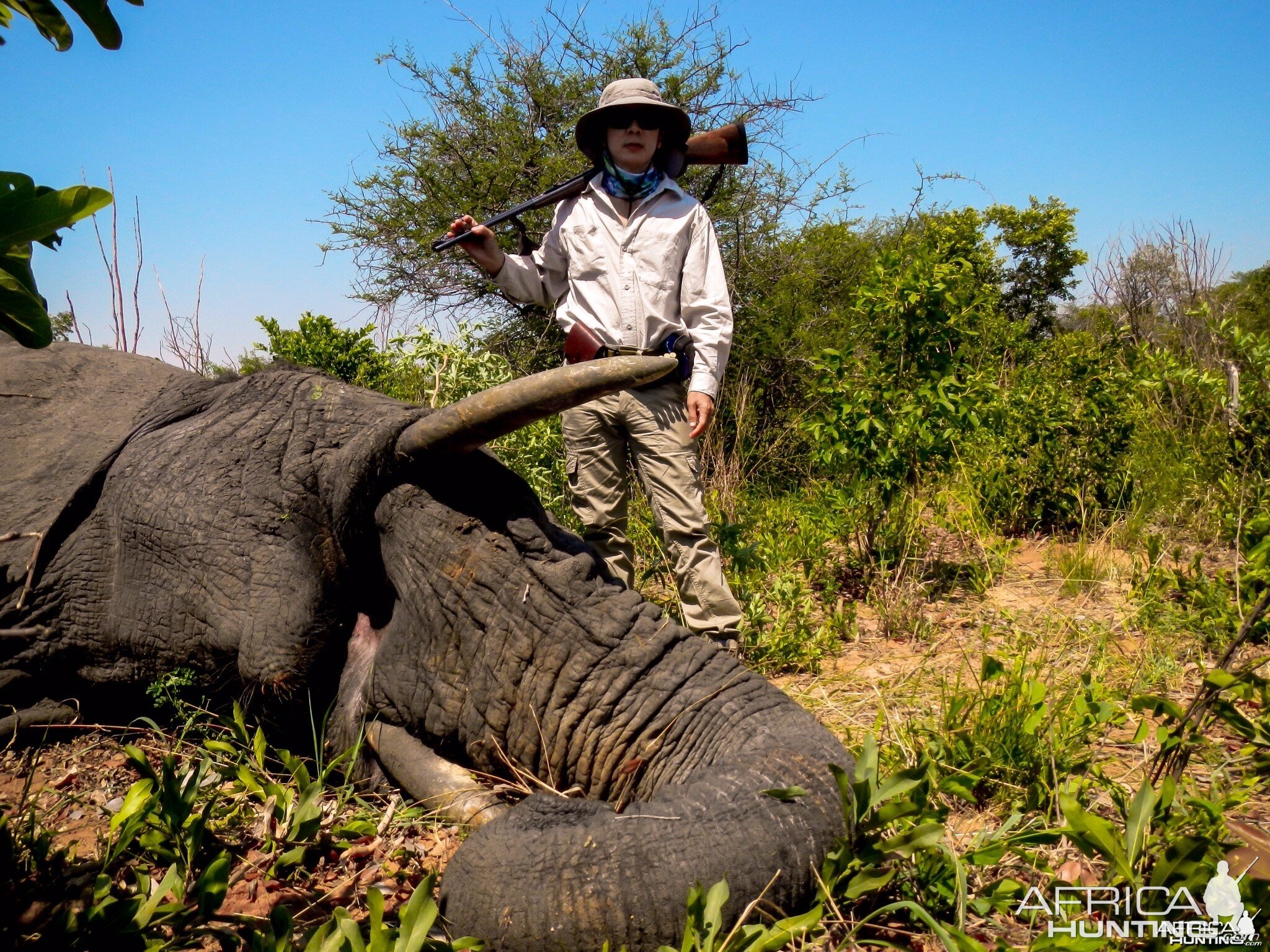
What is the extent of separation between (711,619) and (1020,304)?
12227 mm

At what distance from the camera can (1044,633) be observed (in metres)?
4.27

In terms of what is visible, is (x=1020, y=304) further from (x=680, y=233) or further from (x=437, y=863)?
(x=437, y=863)

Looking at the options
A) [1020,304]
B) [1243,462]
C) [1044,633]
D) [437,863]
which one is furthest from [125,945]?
[1020,304]

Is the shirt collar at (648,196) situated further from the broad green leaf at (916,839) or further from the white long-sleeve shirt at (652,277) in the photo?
the broad green leaf at (916,839)

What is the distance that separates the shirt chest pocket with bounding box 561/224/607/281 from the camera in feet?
14.0

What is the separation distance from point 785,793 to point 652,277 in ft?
8.52

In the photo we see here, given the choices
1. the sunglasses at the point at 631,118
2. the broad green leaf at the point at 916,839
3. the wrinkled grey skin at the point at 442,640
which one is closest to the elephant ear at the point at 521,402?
the wrinkled grey skin at the point at 442,640

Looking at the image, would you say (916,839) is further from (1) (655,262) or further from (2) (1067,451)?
(2) (1067,451)

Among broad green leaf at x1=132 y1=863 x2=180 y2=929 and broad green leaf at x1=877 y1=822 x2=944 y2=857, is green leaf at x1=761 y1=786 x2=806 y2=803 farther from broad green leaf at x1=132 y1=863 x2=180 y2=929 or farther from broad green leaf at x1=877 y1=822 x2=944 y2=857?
broad green leaf at x1=132 y1=863 x2=180 y2=929

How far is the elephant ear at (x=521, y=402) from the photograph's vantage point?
2471 mm

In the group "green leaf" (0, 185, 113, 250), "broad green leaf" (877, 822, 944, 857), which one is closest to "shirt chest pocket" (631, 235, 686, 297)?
"broad green leaf" (877, 822, 944, 857)

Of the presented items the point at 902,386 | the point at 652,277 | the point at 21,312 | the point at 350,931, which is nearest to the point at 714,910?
the point at 350,931

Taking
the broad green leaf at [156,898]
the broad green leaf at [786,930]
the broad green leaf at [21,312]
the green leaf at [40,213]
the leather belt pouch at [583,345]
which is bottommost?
the broad green leaf at [786,930]

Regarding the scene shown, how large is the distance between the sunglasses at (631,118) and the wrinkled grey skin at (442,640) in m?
1.82
